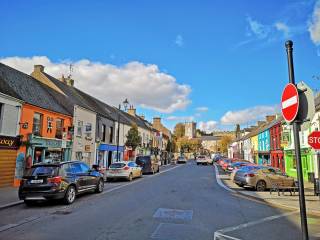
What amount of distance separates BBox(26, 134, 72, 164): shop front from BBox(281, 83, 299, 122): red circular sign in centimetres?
1612

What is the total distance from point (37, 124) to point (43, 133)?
807mm

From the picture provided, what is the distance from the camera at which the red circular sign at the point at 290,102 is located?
429cm

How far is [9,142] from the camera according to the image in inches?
651

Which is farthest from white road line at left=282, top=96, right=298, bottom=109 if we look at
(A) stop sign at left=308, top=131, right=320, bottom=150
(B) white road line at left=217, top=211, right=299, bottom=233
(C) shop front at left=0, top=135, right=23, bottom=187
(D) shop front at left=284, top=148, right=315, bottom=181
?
(D) shop front at left=284, top=148, right=315, bottom=181

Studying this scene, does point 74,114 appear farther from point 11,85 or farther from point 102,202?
point 102,202

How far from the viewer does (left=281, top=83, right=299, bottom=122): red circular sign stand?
4.29 meters

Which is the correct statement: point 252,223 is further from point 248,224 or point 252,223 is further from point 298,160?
point 298,160

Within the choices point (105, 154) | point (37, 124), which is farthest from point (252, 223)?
point (105, 154)

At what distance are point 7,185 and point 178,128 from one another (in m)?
124

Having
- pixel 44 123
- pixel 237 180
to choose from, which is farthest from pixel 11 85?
pixel 237 180

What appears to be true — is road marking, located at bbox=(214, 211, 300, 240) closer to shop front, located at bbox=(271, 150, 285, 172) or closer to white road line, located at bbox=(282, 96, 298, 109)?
white road line, located at bbox=(282, 96, 298, 109)

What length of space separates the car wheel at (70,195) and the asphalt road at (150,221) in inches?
11.2

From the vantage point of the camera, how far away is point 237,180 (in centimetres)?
1759

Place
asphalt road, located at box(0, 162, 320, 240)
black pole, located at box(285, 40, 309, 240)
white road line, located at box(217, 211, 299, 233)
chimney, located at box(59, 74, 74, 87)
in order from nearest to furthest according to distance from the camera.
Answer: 1. black pole, located at box(285, 40, 309, 240)
2. asphalt road, located at box(0, 162, 320, 240)
3. white road line, located at box(217, 211, 299, 233)
4. chimney, located at box(59, 74, 74, 87)
